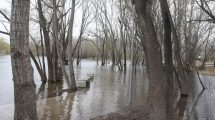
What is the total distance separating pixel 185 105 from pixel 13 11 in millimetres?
10865

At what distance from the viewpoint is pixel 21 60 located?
5.68 meters

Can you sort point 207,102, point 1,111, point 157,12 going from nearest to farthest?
point 1,111
point 207,102
point 157,12

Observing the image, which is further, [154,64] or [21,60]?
[154,64]

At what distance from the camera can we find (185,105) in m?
14.9

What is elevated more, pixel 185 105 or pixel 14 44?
pixel 14 44

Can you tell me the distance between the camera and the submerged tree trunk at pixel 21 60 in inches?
221

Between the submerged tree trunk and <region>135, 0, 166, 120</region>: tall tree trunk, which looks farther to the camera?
<region>135, 0, 166, 120</region>: tall tree trunk

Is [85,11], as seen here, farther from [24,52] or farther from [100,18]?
[24,52]

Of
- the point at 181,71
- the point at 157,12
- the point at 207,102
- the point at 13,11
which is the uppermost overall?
the point at 157,12

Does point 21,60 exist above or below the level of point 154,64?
above

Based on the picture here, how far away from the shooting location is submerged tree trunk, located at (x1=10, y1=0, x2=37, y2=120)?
5.60 metres

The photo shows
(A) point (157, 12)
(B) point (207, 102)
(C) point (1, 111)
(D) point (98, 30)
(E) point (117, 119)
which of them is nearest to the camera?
(E) point (117, 119)

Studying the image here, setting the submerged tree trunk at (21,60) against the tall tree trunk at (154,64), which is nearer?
the submerged tree trunk at (21,60)

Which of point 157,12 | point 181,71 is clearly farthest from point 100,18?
point 181,71
